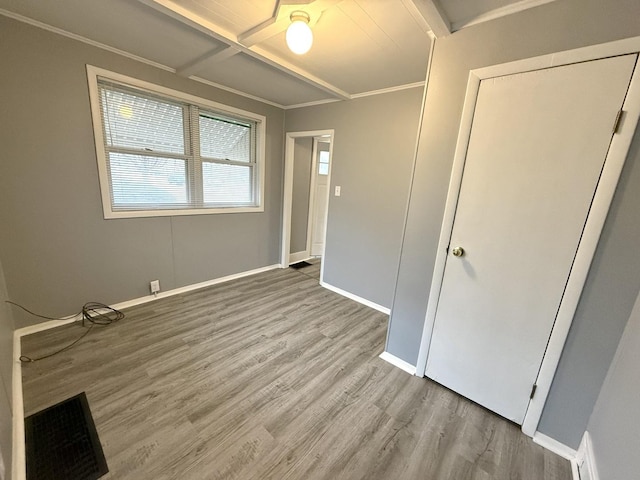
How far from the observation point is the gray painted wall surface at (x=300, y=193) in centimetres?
387

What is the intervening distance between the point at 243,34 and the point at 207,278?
8.47 ft

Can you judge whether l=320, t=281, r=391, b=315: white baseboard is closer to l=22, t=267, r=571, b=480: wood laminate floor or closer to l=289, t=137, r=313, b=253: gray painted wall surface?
l=22, t=267, r=571, b=480: wood laminate floor

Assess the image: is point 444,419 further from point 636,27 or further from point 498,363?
point 636,27

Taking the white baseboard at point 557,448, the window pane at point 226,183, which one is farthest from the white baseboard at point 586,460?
the window pane at point 226,183

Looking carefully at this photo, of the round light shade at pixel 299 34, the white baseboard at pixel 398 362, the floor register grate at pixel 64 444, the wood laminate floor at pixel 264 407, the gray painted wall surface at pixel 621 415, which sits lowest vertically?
the floor register grate at pixel 64 444

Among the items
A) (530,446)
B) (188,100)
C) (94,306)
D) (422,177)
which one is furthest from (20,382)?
(530,446)

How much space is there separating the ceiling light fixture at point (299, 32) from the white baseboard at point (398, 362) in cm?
227

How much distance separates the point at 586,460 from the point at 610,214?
1.26 meters

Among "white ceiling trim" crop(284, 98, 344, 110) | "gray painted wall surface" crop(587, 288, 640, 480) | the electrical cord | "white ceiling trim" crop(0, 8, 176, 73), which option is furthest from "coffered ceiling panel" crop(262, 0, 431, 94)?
the electrical cord

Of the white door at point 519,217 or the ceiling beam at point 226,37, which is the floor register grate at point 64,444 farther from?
the ceiling beam at point 226,37

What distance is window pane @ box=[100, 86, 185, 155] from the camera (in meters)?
2.27

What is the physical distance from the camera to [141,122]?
2.46 metres

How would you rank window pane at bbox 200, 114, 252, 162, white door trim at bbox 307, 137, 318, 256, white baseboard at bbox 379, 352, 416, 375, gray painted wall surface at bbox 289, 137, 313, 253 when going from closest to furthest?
white baseboard at bbox 379, 352, 416, 375
window pane at bbox 200, 114, 252, 162
gray painted wall surface at bbox 289, 137, 313, 253
white door trim at bbox 307, 137, 318, 256

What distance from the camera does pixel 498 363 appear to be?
Result: 62.2 inches
